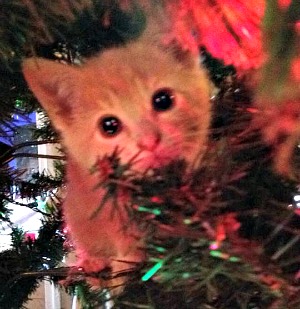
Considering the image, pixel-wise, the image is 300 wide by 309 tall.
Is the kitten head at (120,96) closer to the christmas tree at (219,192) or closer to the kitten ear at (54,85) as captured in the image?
the kitten ear at (54,85)

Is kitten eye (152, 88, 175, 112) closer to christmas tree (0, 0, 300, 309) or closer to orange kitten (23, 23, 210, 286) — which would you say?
orange kitten (23, 23, 210, 286)

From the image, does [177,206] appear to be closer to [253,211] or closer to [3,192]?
[253,211]

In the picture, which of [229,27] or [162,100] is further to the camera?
[162,100]

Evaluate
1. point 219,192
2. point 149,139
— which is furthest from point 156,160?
point 149,139

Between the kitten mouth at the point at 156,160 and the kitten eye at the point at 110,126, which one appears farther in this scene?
the kitten eye at the point at 110,126

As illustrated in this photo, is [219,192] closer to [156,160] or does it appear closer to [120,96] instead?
[156,160]

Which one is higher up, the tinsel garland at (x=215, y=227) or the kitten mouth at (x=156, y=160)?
the kitten mouth at (x=156, y=160)

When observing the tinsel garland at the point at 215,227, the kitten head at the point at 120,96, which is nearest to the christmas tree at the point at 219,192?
the tinsel garland at the point at 215,227

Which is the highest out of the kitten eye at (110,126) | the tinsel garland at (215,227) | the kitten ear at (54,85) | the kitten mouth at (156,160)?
the kitten ear at (54,85)
